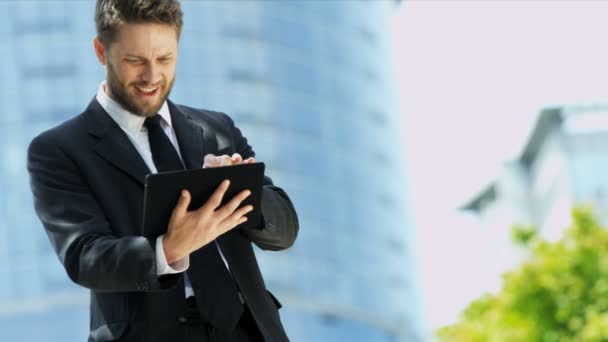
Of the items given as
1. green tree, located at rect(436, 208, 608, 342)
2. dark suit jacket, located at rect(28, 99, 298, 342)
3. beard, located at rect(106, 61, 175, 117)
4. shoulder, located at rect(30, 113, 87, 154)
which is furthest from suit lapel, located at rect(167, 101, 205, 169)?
green tree, located at rect(436, 208, 608, 342)

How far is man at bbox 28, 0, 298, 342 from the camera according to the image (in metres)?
2.51

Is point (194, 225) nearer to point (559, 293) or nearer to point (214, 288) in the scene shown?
point (214, 288)

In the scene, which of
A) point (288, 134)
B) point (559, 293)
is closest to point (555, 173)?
point (288, 134)

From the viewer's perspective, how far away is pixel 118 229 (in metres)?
2.67

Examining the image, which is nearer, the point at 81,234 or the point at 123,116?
the point at 81,234

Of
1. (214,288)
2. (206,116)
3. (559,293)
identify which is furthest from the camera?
(559,293)

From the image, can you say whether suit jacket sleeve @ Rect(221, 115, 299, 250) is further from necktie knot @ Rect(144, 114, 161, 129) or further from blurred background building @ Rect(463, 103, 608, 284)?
blurred background building @ Rect(463, 103, 608, 284)

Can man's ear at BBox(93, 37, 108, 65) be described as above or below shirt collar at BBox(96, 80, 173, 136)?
above

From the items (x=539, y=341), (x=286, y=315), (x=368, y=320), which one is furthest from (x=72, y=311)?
(x=539, y=341)

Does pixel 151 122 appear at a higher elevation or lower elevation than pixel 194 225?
higher

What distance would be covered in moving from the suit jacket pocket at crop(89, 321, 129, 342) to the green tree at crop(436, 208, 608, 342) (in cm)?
853

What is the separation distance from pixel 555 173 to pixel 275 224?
153ft

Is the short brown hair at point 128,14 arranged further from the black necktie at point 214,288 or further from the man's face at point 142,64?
the black necktie at point 214,288

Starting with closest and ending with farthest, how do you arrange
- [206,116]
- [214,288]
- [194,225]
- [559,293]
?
1. [194,225]
2. [214,288]
3. [206,116]
4. [559,293]
